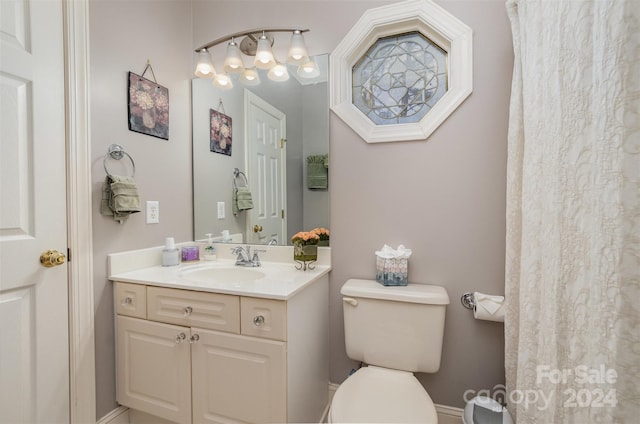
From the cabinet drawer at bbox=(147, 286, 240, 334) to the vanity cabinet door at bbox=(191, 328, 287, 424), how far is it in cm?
4

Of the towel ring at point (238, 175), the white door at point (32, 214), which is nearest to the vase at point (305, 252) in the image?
the towel ring at point (238, 175)

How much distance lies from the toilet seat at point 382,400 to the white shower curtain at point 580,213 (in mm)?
322

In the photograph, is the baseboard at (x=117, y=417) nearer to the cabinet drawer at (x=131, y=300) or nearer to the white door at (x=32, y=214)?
the white door at (x=32, y=214)

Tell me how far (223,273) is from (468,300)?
128 cm

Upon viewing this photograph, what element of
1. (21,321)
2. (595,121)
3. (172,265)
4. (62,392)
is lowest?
(62,392)

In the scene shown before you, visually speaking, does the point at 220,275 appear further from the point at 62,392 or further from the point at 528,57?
the point at 528,57

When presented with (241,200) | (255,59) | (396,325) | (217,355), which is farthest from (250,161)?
(396,325)

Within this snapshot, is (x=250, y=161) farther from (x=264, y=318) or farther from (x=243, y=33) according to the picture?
(x=264, y=318)

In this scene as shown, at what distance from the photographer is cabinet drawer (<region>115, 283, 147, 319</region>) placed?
128 cm

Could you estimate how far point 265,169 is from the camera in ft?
5.51

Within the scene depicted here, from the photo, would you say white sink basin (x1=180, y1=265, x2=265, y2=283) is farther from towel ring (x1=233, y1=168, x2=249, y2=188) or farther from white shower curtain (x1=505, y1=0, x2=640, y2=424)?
white shower curtain (x1=505, y1=0, x2=640, y2=424)

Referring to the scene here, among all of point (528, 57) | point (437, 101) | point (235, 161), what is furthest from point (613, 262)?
point (235, 161)

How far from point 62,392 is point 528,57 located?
223cm

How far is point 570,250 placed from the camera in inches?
26.8
